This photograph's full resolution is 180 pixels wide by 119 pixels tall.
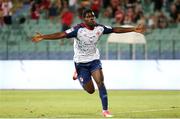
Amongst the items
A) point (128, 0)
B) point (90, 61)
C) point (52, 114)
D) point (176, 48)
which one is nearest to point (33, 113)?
point (52, 114)

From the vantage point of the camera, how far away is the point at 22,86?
88.4 ft

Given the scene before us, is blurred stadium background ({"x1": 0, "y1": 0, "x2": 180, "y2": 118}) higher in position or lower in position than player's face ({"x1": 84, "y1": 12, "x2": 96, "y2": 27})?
lower

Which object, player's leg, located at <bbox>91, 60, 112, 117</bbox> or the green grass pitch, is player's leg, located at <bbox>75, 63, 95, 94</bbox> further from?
the green grass pitch

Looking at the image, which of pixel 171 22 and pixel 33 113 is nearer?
pixel 33 113

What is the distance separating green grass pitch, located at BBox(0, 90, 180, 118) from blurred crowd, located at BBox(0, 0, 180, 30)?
667cm

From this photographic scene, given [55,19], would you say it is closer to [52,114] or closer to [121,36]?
[121,36]

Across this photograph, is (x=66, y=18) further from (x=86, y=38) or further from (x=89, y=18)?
(x=89, y=18)

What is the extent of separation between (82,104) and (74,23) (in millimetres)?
13510

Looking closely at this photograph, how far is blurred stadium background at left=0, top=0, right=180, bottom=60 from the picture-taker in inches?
1212

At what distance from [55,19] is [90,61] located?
57.3 ft

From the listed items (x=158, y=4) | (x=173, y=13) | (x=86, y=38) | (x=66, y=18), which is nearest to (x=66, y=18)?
(x=66, y=18)

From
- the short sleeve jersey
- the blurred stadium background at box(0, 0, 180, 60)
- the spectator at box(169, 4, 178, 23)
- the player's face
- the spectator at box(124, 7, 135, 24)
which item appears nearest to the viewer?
the player's face

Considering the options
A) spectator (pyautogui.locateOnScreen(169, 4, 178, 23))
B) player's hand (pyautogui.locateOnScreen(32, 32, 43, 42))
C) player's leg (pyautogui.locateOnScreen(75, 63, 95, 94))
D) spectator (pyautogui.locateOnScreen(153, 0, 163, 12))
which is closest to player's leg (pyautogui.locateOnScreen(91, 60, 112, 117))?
player's leg (pyautogui.locateOnScreen(75, 63, 95, 94))

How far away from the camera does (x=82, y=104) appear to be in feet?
64.4
